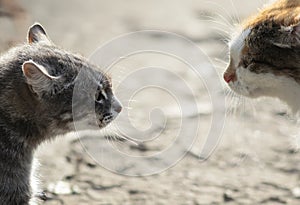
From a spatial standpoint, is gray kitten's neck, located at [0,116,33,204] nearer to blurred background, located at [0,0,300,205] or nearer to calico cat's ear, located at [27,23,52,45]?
blurred background, located at [0,0,300,205]

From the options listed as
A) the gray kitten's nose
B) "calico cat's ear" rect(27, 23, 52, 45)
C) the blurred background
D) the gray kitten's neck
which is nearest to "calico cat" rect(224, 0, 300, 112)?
the blurred background

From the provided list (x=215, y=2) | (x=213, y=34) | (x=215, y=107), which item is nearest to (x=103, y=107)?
(x=215, y=107)

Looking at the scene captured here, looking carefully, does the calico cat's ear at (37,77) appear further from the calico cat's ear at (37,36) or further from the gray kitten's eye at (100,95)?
the calico cat's ear at (37,36)

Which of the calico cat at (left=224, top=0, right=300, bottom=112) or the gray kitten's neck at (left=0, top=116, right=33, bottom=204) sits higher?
the calico cat at (left=224, top=0, right=300, bottom=112)

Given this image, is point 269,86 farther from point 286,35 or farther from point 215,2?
point 215,2

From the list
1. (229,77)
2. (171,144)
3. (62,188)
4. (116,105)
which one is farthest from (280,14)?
(62,188)

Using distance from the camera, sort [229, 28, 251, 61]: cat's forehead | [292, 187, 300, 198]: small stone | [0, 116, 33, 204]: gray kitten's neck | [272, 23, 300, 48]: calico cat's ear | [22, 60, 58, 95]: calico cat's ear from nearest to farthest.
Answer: [22, 60, 58, 95]: calico cat's ear
[272, 23, 300, 48]: calico cat's ear
[0, 116, 33, 204]: gray kitten's neck
[229, 28, 251, 61]: cat's forehead
[292, 187, 300, 198]: small stone

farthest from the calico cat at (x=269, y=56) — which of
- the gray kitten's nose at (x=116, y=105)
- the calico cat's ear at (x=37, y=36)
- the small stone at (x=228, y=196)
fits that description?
the calico cat's ear at (x=37, y=36)
